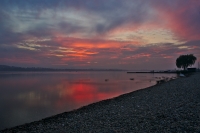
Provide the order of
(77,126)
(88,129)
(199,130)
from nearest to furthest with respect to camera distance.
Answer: (199,130), (88,129), (77,126)

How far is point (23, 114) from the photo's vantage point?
751 inches

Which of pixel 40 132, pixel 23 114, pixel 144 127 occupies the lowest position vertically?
pixel 23 114

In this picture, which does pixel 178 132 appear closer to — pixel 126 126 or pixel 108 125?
pixel 126 126

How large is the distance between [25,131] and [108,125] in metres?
5.51

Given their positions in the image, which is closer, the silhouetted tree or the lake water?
the lake water

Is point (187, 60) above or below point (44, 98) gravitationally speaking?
above

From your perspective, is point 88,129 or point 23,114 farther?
point 23,114

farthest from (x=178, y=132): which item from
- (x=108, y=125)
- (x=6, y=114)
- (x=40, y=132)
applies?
(x=6, y=114)

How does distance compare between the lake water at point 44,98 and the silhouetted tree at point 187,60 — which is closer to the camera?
the lake water at point 44,98

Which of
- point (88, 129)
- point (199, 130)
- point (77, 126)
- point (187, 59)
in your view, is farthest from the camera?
point (187, 59)

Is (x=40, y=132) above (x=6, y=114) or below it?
above

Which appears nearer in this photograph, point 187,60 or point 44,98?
point 44,98

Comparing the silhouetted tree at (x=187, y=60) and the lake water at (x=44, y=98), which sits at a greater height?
the silhouetted tree at (x=187, y=60)

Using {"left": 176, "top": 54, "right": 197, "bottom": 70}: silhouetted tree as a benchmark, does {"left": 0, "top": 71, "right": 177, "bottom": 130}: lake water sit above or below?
below
